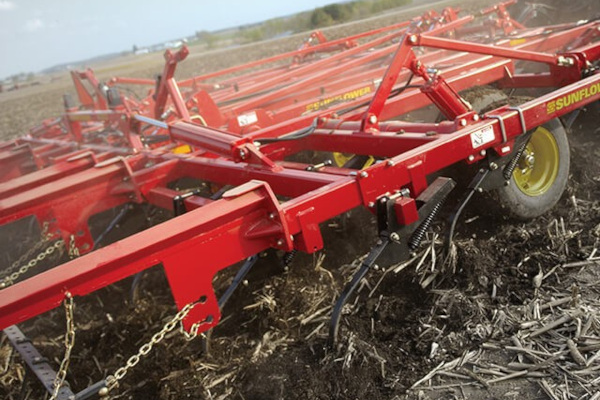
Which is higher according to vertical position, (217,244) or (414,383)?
(217,244)

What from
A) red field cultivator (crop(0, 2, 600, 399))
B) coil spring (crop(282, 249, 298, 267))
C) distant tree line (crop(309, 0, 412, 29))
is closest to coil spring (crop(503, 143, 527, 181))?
red field cultivator (crop(0, 2, 600, 399))

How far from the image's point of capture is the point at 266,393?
2744 mm

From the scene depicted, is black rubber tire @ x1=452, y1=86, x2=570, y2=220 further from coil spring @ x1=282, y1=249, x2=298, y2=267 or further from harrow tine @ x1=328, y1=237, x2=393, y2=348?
coil spring @ x1=282, y1=249, x2=298, y2=267

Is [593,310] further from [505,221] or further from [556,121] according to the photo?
[556,121]

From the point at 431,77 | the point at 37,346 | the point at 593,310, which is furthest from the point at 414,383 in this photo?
the point at 37,346

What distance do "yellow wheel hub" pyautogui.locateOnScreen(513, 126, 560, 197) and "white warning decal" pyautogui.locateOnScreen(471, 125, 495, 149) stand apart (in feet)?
2.22

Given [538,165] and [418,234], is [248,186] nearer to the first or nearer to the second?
[418,234]

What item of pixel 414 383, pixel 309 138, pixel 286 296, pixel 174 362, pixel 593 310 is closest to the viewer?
pixel 414 383

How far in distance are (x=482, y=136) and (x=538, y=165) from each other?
1.00 meters

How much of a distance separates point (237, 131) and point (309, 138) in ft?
4.97

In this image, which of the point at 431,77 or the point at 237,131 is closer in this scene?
the point at 431,77

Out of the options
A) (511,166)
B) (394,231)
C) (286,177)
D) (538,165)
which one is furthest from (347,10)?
(394,231)

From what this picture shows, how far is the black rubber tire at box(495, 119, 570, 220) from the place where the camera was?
144 inches

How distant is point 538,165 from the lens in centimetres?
405
